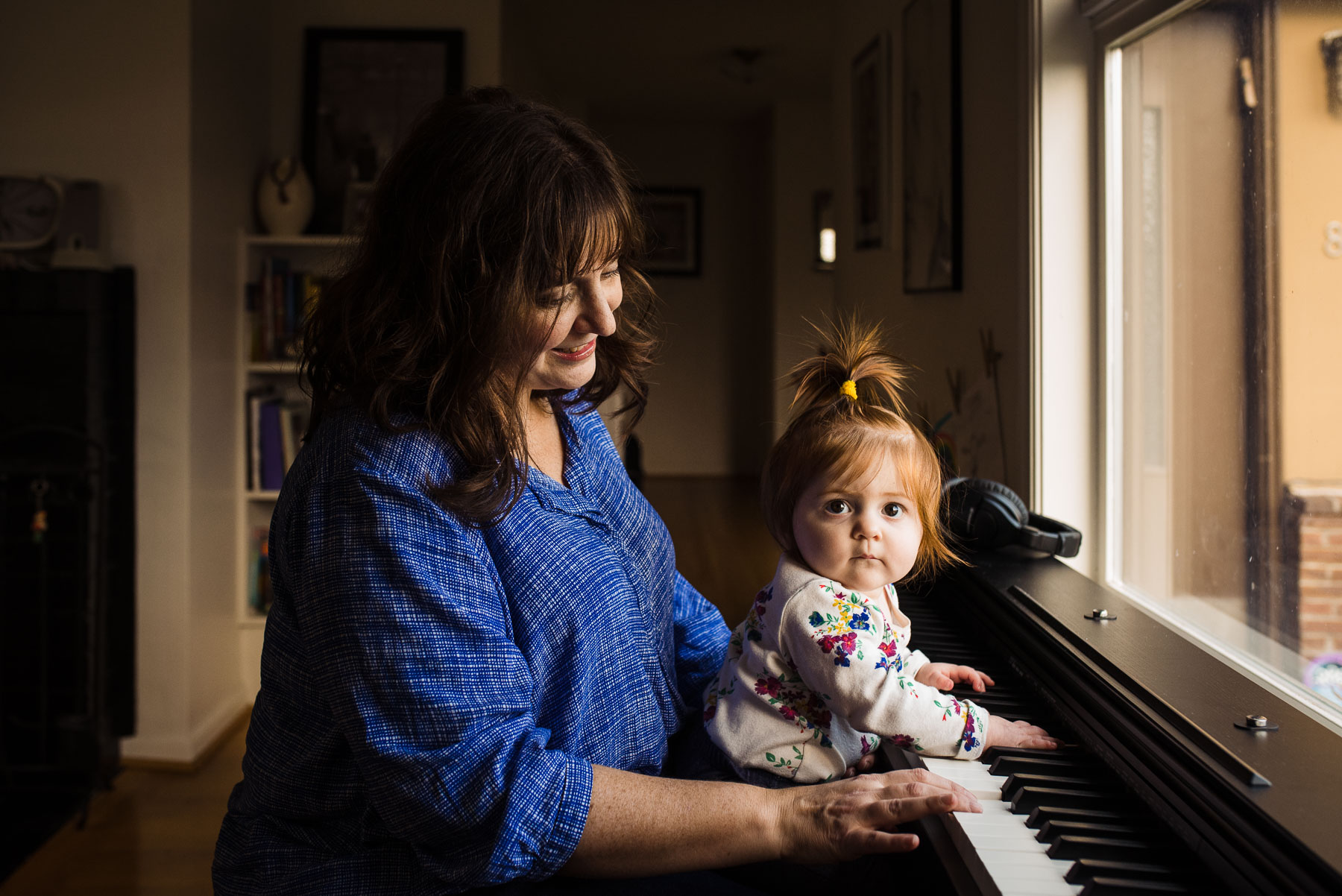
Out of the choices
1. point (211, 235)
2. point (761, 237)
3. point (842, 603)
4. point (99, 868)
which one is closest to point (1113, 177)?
point (842, 603)

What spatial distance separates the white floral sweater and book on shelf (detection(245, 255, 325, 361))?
2686mm

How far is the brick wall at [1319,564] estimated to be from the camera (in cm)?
136

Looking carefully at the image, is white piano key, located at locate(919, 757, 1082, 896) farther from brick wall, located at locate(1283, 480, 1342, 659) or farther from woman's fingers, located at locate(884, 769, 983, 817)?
brick wall, located at locate(1283, 480, 1342, 659)

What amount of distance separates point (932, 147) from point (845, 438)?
1656mm

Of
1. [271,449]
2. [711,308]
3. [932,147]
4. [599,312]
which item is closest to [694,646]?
[599,312]

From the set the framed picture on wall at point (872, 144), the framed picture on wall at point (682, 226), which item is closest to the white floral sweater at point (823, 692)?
the framed picture on wall at point (872, 144)

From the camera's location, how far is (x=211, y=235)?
3273 millimetres

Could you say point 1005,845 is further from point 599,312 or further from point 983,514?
point 983,514

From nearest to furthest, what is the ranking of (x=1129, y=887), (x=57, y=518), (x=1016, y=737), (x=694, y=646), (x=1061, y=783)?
(x=1129, y=887) < (x=1061, y=783) < (x=1016, y=737) < (x=694, y=646) < (x=57, y=518)

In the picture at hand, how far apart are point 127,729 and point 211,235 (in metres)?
1.53

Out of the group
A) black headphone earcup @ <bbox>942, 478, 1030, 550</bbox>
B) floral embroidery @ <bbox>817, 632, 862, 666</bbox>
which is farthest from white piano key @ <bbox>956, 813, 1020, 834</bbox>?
black headphone earcup @ <bbox>942, 478, 1030, 550</bbox>

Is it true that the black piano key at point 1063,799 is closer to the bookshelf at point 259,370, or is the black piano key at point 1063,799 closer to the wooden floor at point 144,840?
the wooden floor at point 144,840

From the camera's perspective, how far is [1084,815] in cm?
91

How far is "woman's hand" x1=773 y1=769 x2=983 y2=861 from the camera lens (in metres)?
0.96
